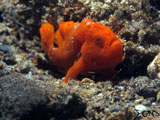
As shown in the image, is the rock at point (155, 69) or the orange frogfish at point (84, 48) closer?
the rock at point (155, 69)

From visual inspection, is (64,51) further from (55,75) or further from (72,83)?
(72,83)

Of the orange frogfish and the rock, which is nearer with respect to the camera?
the rock

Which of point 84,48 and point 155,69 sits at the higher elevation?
point 84,48

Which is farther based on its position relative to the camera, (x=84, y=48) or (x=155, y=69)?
(x=84, y=48)

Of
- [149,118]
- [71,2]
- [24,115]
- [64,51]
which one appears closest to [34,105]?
[24,115]

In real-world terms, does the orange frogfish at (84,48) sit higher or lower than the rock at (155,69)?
higher

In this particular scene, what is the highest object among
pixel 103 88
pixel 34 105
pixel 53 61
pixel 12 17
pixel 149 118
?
pixel 12 17

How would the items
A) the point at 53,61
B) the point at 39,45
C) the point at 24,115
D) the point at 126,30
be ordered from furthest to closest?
the point at 39,45 → the point at 53,61 → the point at 126,30 → the point at 24,115

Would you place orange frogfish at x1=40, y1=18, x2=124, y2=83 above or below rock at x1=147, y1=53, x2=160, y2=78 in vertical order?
above
